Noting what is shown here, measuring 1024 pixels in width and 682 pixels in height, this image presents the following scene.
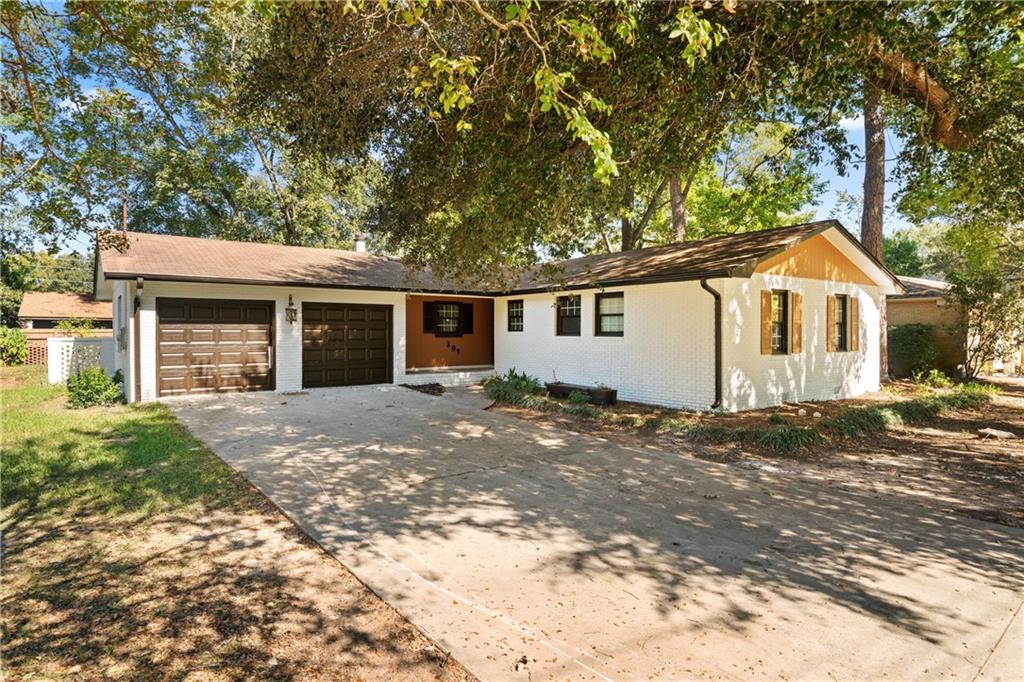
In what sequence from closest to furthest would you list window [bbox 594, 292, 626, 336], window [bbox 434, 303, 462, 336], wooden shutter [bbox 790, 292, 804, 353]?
wooden shutter [bbox 790, 292, 804, 353], window [bbox 594, 292, 626, 336], window [bbox 434, 303, 462, 336]

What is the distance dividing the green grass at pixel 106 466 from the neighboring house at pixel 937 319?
62.9 ft

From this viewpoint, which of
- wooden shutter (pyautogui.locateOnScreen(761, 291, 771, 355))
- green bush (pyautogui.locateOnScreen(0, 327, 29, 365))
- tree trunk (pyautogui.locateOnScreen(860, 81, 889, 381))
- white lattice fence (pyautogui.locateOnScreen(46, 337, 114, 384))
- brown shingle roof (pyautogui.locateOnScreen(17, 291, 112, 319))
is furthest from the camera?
brown shingle roof (pyautogui.locateOnScreen(17, 291, 112, 319))

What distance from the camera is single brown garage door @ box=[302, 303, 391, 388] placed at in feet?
45.3

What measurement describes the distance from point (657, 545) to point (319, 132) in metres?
6.00

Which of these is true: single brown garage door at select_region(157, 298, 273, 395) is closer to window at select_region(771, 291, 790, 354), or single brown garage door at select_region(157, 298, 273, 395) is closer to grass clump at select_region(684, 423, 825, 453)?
grass clump at select_region(684, 423, 825, 453)

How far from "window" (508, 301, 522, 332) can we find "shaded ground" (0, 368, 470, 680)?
10.7 meters

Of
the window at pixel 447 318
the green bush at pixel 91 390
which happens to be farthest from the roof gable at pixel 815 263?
the green bush at pixel 91 390

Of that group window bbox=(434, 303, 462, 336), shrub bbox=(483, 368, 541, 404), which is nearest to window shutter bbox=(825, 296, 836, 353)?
shrub bbox=(483, 368, 541, 404)

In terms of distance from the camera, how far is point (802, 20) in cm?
530

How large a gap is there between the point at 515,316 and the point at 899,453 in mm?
10245

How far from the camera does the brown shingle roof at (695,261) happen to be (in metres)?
9.92

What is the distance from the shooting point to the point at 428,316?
16234 millimetres

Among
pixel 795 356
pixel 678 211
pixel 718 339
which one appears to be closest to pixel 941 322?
pixel 678 211

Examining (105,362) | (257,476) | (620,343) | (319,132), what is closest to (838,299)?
(620,343)
